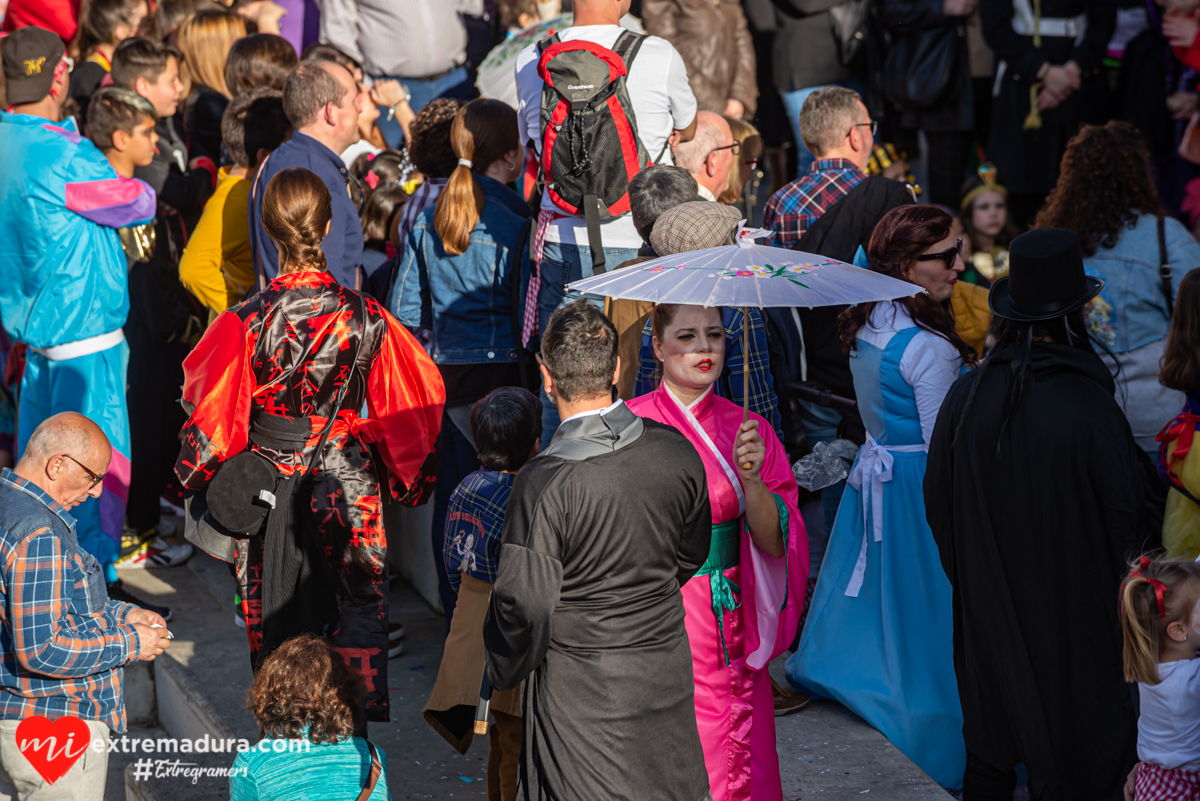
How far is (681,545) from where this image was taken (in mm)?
2988

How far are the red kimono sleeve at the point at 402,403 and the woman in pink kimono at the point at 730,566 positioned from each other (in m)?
1.10

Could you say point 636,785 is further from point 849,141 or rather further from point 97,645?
point 849,141

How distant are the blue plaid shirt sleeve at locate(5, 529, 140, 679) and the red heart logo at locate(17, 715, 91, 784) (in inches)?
7.0

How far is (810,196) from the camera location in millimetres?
5078

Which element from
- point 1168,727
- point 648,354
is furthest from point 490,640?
point 1168,727

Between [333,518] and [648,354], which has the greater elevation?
[648,354]

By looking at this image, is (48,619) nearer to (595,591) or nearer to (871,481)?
(595,591)

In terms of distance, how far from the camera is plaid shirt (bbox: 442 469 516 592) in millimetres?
3750

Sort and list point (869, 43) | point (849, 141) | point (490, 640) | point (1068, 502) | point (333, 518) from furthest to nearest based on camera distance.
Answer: point (869, 43) < point (849, 141) < point (333, 518) < point (1068, 502) < point (490, 640)

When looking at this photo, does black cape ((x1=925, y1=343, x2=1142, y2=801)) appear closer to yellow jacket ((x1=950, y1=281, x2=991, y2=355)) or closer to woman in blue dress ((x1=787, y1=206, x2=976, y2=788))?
woman in blue dress ((x1=787, y1=206, x2=976, y2=788))

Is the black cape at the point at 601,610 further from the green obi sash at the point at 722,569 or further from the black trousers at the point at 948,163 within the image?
the black trousers at the point at 948,163

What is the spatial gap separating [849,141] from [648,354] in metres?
1.67

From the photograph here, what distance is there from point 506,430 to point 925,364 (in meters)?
1.38

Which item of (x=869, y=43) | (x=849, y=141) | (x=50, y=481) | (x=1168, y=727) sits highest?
(x=869, y=43)
